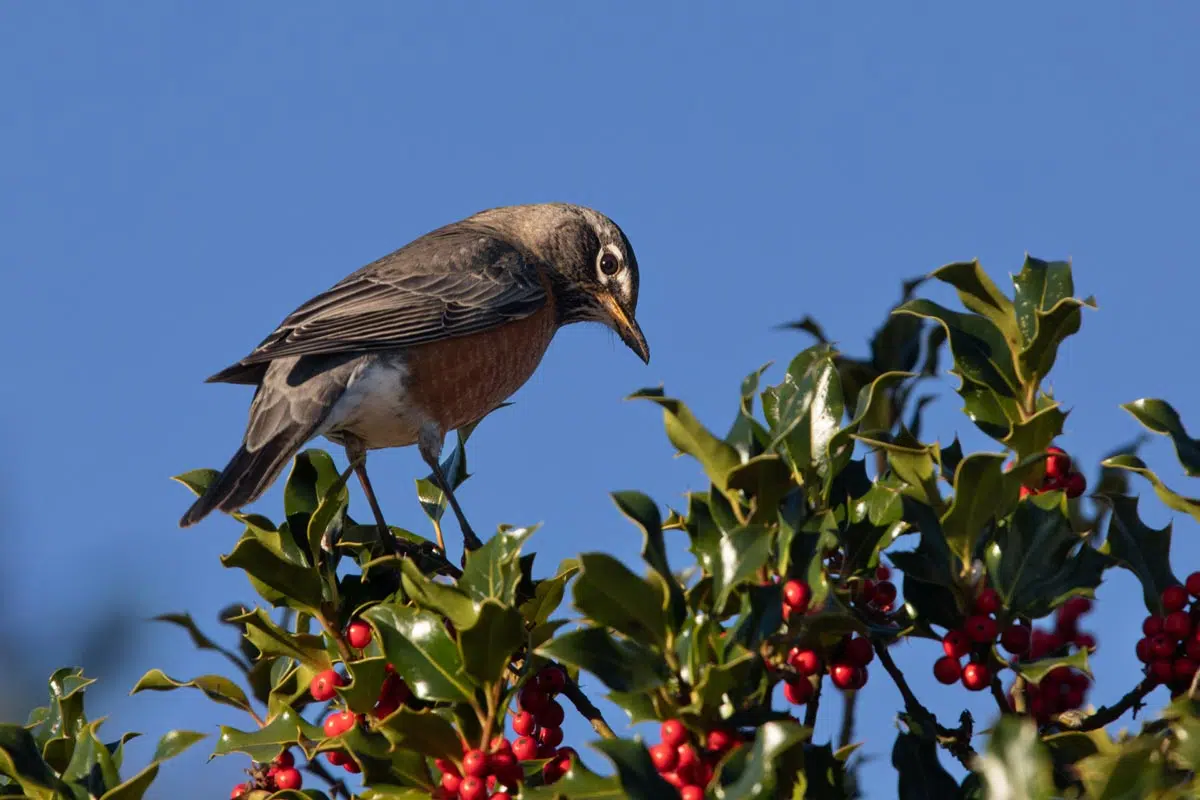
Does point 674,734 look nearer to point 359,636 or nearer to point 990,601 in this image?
point 990,601

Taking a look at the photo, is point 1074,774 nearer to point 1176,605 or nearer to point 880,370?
point 1176,605

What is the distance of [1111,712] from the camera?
2504 mm

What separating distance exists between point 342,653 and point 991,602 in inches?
55.6

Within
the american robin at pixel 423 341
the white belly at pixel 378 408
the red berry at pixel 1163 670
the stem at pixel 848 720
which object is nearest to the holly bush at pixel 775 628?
the red berry at pixel 1163 670

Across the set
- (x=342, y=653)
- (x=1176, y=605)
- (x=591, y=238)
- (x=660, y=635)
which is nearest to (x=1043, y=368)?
(x=1176, y=605)

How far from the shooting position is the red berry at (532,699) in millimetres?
3000

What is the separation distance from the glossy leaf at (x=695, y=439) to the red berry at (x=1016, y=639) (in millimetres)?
622

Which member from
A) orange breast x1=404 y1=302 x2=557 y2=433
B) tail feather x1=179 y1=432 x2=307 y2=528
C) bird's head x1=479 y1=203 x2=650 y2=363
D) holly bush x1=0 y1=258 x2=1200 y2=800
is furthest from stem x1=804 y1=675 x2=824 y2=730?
bird's head x1=479 y1=203 x2=650 y2=363

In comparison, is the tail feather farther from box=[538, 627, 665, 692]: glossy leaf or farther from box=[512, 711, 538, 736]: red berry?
box=[538, 627, 665, 692]: glossy leaf

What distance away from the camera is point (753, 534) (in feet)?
7.24

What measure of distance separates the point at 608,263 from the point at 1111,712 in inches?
196

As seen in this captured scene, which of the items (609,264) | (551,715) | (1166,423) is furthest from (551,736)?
(609,264)

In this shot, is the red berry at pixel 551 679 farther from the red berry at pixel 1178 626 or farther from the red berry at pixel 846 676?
the red berry at pixel 1178 626

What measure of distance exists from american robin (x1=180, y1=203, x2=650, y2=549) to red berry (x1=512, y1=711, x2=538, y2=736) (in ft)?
6.23
